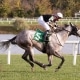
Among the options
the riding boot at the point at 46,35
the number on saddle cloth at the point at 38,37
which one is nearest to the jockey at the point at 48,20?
the riding boot at the point at 46,35

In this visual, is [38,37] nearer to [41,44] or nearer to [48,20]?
[41,44]

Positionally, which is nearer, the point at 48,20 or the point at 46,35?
the point at 46,35

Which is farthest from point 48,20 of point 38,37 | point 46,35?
point 38,37

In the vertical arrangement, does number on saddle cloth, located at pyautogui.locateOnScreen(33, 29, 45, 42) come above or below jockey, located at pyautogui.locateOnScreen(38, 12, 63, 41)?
below

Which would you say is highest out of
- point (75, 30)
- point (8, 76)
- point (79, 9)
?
point (75, 30)

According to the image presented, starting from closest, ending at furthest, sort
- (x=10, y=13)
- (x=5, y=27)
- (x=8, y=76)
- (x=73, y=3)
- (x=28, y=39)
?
(x=8, y=76) → (x=28, y=39) → (x=5, y=27) → (x=10, y=13) → (x=73, y=3)

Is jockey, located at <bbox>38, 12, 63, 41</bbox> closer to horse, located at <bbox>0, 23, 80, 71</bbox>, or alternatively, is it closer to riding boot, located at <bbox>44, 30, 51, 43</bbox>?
riding boot, located at <bbox>44, 30, 51, 43</bbox>

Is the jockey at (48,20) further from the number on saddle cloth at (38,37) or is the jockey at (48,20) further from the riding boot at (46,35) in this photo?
the number on saddle cloth at (38,37)

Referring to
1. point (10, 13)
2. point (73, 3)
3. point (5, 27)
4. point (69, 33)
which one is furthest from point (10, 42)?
point (73, 3)

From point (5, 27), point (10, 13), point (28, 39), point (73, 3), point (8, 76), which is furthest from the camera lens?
point (73, 3)

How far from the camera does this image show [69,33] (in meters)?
12.7

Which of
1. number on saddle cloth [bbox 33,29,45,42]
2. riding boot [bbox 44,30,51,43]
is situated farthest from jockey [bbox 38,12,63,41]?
number on saddle cloth [bbox 33,29,45,42]

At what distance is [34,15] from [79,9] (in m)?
13.9

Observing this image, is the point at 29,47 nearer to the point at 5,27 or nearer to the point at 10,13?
the point at 5,27
